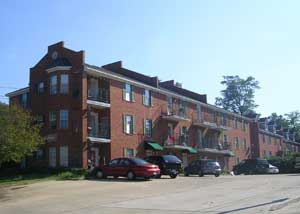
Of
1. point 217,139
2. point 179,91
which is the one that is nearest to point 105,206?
point 179,91

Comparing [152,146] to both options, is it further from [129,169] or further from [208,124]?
[208,124]

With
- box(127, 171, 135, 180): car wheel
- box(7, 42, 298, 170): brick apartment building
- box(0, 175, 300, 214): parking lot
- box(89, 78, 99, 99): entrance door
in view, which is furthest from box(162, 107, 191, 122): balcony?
box(0, 175, 300, 214): parking lot

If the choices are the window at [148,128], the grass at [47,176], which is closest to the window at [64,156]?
the grass at [47,176]

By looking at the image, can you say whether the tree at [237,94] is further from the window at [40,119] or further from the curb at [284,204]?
the curb at [284,204]

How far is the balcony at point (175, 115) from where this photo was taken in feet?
157

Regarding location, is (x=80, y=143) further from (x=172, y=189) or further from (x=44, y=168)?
(x=172, y=189)

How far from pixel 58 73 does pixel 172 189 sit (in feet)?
60.9

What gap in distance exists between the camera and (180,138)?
5012 centimetres

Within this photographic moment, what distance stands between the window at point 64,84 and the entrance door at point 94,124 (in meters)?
3.02

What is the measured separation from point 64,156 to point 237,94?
57118 millimetres

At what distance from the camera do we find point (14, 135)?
27781 millimetres

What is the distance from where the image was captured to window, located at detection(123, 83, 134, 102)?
4209cm

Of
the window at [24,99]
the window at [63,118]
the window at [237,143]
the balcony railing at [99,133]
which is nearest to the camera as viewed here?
the balcony railing at [99,133]

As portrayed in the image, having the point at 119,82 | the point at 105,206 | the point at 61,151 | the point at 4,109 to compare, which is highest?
the point at 119,82
